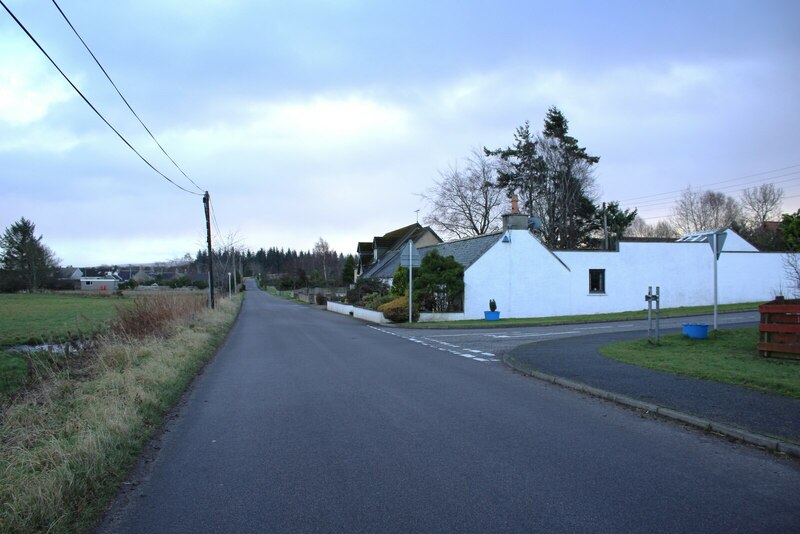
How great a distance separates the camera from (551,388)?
9.61 metres

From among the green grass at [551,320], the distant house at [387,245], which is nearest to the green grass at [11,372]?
the green grass at [551,320]

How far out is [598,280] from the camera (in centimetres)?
3216

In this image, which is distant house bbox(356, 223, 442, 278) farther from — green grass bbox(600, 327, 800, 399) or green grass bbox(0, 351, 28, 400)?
green grass bbox(600, 327, 800, 399)

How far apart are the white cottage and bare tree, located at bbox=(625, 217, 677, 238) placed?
34.8m

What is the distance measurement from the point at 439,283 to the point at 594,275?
9.83 m

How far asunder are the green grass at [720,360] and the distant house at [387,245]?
36.9 metres

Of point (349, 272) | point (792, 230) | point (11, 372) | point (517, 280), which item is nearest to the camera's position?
point (792, 230)

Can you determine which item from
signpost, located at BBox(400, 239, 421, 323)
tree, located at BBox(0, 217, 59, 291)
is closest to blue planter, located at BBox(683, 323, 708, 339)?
signpost, located at BBox(400, 239, 421, 323)

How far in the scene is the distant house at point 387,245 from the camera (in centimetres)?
5506

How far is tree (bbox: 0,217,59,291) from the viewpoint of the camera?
79062 mm

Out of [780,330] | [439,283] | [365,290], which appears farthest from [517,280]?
[780,330]

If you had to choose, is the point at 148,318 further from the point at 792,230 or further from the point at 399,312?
the point at 792,230

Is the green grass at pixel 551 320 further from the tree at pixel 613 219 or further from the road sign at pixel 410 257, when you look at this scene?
the tree at pixel 613 219

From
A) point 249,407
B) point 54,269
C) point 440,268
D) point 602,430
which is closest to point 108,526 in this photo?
point 249,407
